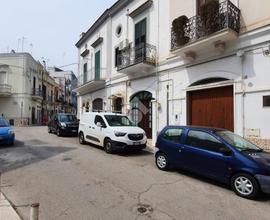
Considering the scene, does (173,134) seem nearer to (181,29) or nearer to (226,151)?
(226,151)

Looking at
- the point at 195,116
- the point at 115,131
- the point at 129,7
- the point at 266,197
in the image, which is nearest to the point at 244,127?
the point at 195,116

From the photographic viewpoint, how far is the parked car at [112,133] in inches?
421

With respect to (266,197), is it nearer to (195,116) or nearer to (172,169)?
(172,169)

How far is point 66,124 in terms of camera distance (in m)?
17.7

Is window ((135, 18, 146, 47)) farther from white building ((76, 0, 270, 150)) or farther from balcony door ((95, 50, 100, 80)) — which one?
balcony door ((95, 50, 100, 80))

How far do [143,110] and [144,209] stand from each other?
10.9 m

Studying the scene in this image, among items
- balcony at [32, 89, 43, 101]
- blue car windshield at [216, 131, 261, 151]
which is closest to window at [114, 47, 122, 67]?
blue car windshield at [216, 131, 261, 151]

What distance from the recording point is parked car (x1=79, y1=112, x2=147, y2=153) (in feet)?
35.1

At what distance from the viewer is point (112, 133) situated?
1088 cm

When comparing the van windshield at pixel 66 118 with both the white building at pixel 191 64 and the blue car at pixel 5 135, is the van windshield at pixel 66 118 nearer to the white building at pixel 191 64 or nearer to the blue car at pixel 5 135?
the white building at pixel 191 64

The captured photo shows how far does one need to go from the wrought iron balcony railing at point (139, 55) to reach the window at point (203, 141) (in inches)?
295

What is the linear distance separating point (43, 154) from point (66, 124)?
7.38 meters

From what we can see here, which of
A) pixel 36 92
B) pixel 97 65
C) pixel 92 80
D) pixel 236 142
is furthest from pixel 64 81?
pixel 236 142

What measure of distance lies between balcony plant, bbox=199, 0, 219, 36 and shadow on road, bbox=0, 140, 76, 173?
7.93 meters
